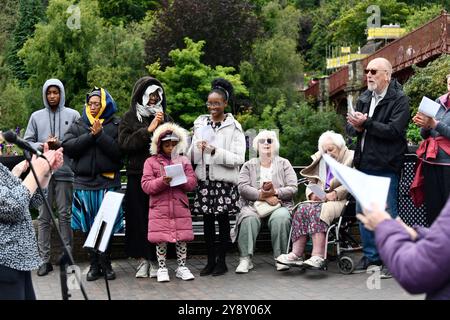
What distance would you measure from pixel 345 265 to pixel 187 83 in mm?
31509

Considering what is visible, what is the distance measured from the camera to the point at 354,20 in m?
63.6

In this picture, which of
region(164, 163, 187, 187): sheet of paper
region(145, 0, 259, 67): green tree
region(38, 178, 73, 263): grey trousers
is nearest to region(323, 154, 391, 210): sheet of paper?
region(164, 163, 187, 187): sheet of paper

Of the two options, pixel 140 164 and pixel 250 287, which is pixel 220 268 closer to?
pixel 250 287

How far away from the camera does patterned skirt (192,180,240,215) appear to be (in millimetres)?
8328

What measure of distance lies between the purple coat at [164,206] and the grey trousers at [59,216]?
1.09m

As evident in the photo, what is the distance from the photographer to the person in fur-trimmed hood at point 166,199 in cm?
803

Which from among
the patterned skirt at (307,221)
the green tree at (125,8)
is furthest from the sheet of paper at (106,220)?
the green tree at (125,8)

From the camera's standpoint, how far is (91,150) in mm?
8312

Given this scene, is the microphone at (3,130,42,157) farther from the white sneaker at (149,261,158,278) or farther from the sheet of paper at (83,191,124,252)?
the white sneaker at (149,261,158,278)

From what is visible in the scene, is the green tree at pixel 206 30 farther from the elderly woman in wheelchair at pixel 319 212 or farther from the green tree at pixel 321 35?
the elderly woman in wheelchair at pixel 319 212

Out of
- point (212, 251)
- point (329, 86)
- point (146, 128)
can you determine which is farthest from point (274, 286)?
point (329, 86)

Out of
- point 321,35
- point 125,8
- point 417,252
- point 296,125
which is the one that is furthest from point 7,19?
point 417,252

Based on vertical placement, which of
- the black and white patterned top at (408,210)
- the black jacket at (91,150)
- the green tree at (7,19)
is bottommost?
the black and white patterned top at (408,210)
